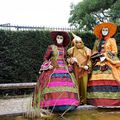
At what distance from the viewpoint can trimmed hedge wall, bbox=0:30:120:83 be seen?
11000mm

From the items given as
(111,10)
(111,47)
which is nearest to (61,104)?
(111,47)

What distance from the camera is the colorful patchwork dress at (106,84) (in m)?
7.00

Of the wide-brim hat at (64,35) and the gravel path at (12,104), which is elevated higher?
the wide-brim hat at (64,35)

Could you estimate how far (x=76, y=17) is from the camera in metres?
18.9

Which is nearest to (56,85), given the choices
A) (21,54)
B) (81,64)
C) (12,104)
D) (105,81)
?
(81,64)

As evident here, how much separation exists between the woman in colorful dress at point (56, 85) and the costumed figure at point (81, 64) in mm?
233

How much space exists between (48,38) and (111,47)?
454cm

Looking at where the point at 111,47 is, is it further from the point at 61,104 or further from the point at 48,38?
the point at 48,38

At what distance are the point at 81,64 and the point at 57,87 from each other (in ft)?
2.29

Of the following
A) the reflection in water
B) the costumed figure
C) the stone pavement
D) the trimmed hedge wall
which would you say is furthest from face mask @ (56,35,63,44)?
the trimmed hedge wall

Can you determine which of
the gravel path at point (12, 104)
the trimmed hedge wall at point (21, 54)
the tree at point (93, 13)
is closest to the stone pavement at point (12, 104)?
the gravel path at point (12, 104)

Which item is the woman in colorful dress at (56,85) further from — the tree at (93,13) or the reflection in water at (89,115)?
the tree at (93,13)

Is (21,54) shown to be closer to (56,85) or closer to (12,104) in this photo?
(12,104)

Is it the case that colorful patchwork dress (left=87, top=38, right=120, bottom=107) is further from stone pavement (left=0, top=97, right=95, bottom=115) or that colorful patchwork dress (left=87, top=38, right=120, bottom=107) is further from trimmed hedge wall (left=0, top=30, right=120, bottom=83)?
trimmed hedge wall (left=0, top=30, right=120, bottom=83)
